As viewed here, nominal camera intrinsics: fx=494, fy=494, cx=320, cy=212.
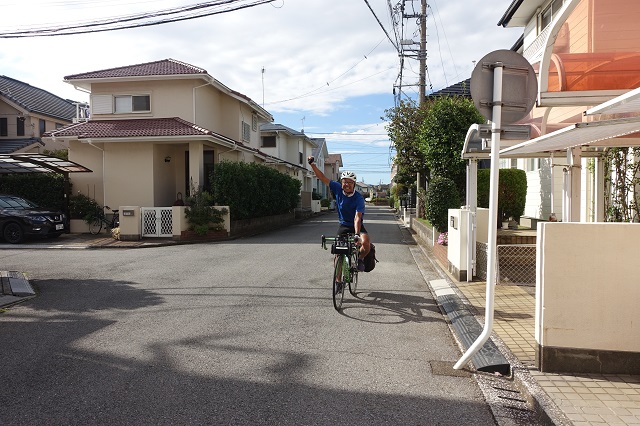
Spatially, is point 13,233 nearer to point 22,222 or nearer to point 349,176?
point 22,222

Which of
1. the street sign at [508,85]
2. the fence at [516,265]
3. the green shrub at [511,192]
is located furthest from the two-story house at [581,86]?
the green shrub at [511,192]

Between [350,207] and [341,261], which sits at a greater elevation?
[350,207]

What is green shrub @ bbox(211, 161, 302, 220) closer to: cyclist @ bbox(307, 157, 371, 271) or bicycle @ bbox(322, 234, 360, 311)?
cyclist @ bbox(307, 157, 371, 271)

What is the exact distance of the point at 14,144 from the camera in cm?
3056

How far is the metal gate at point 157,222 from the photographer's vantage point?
55.2 ft

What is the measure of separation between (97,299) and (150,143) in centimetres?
1255

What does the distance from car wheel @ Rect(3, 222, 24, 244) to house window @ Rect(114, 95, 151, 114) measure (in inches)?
276

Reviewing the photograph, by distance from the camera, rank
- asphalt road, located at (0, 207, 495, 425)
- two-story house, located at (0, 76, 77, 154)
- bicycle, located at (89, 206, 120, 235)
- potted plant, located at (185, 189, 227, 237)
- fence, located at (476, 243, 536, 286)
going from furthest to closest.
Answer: two-story house, located at (0, 76, 77, 154) < bicycle, located at (89, 206, 120, 235) < potted plant, located at (185, 189, 227, 237) < fence, located at (476, 243, 536, 286) < asphalt road, located at (0, 207, 495, 425)

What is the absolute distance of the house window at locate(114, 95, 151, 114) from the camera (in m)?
20.7

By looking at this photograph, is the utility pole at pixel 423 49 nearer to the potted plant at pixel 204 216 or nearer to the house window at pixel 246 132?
the house window at pixel 246 132

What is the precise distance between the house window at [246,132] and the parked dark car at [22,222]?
1088 cm

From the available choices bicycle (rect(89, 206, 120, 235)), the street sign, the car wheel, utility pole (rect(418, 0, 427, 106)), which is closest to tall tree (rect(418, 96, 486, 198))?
the street sign

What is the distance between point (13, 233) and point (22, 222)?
497 millimetres

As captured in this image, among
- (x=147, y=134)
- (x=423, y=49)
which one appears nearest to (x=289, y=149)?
(x=423, y=49)
